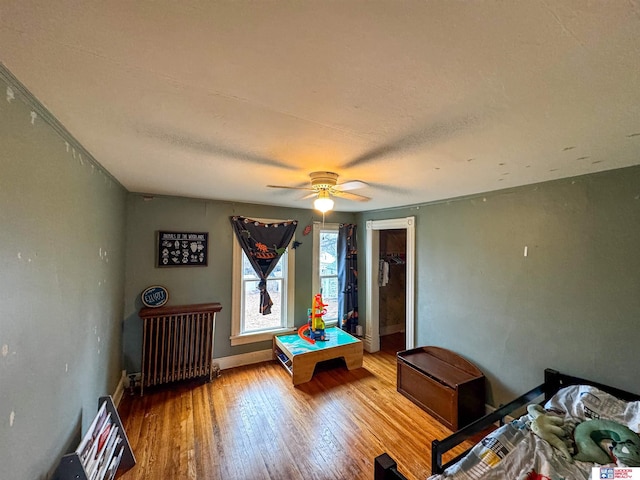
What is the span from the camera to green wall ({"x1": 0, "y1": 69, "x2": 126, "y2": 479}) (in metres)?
1.00

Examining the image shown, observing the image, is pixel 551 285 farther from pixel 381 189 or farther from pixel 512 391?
pixel 381 189

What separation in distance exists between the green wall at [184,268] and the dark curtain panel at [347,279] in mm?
1048

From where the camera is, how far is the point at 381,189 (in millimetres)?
2652

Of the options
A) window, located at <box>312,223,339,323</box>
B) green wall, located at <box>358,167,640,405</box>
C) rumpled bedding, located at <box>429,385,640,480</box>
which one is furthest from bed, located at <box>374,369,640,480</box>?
window, located at <box>312,223,339,323</box>

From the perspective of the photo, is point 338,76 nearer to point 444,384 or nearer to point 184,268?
point 444,384

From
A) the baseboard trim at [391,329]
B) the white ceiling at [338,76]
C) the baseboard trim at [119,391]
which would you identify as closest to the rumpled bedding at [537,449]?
the white ceiling at [338,76]

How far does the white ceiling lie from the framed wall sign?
1.64 meters

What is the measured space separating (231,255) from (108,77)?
9.27ft

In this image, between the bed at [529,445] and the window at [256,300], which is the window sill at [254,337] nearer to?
the window at [256,300]

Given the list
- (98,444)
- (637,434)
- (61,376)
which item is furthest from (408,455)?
(61,376)

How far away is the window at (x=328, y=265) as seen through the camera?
13.9 feet

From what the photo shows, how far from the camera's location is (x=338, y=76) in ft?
2.96

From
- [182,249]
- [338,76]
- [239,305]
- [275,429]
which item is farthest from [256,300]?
[338,76]

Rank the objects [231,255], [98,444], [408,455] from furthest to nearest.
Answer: [231,255], [408,455], [98,444]
